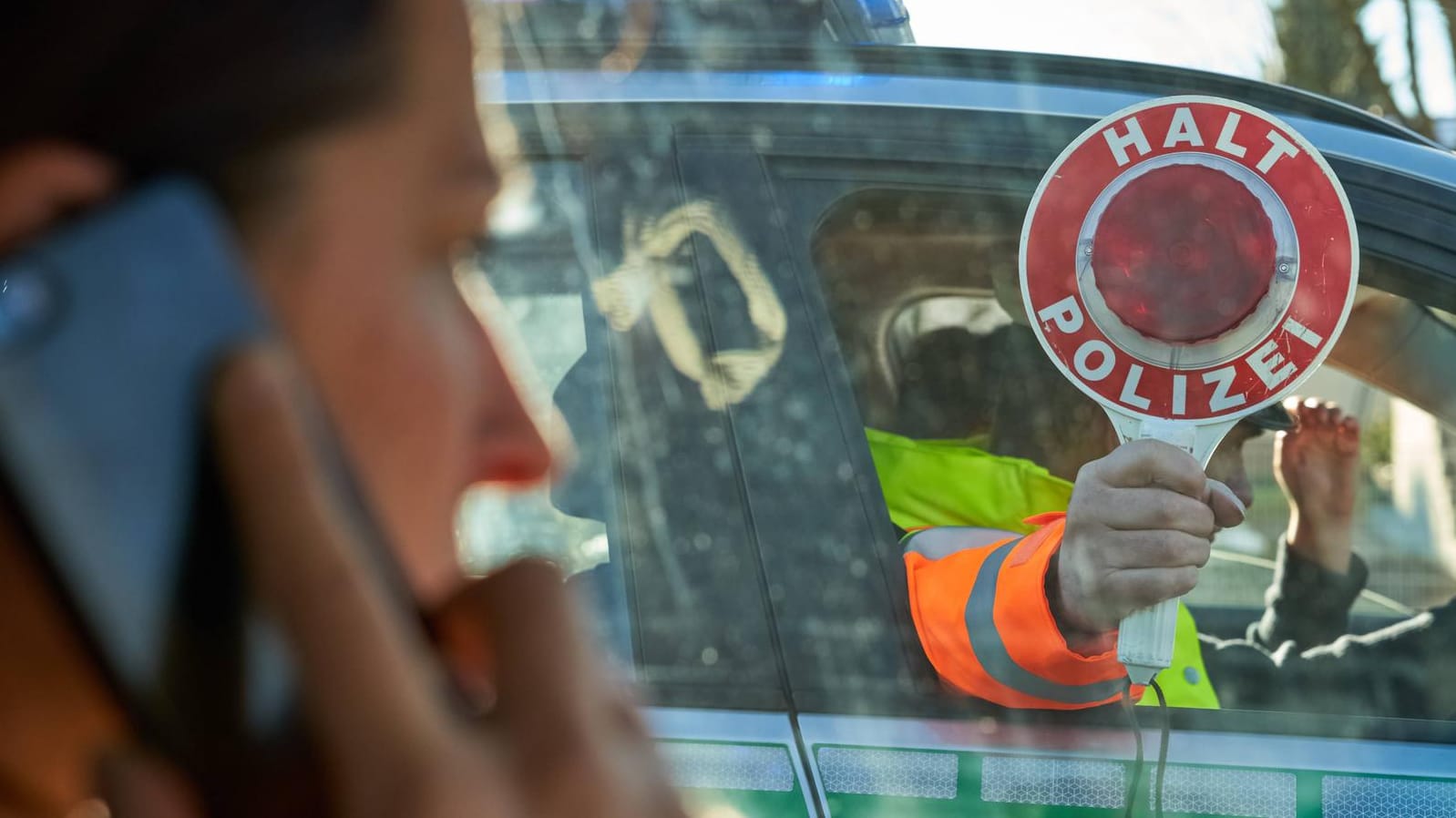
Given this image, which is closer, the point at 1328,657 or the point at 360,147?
the point at 360,147

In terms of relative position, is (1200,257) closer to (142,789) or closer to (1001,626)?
(1001,626)

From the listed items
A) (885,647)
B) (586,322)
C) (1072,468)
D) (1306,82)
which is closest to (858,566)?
(885,647)

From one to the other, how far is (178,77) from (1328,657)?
1683 millimetres

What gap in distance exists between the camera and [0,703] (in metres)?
0.61

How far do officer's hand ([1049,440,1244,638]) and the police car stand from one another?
0.49ft

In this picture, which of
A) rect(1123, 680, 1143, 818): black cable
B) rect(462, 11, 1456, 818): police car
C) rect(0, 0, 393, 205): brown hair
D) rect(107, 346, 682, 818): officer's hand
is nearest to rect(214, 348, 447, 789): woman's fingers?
rect(107, 346, 682, 818): officer's hand

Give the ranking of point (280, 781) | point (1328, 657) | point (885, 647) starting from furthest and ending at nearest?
point (1328, 657)
point (885, 647)
point (280, 781)

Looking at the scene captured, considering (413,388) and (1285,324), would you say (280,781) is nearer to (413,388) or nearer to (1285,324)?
(413,388)

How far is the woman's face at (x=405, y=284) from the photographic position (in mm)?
666

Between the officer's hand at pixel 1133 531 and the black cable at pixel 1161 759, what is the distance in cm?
14

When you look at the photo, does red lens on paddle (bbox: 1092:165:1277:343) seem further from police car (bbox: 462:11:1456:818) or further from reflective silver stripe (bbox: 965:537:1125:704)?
reflective silver stripe (bbox: 965:537:1125:704)

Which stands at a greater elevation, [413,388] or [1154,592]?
[413,388]

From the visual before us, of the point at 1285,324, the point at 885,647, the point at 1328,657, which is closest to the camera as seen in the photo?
the point at 1285,324

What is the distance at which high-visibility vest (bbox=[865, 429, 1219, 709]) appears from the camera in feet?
5.67
